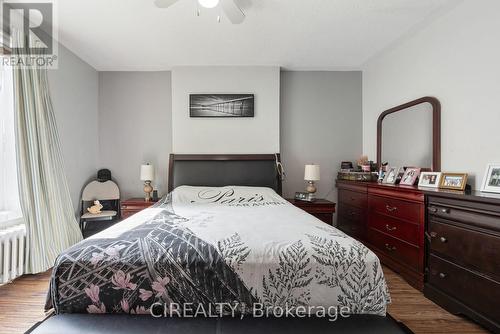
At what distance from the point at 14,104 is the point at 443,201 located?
383 centimetres

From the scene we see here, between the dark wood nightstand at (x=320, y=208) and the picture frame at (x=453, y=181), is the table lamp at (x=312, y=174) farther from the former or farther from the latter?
the picture frame at (x=453, y=181)

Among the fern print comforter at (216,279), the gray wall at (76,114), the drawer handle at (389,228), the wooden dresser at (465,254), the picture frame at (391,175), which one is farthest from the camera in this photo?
the gray wall at (76,114)

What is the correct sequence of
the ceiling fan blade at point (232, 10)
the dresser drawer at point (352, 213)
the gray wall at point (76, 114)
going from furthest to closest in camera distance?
the dresser drawer at point (352, 213) < the gray wall at point (76, 114) < the ceiling fan blade at point (232, 10)

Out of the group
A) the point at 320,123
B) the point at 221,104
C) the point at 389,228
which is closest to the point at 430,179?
the point at 389,228

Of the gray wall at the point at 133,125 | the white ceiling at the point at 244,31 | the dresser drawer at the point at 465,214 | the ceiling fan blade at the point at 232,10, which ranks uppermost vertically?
the white ceiling at the point at 244,31

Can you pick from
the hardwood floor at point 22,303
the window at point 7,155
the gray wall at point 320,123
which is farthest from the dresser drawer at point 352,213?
the window at point 7,155

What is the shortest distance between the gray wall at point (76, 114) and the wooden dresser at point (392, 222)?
363cm

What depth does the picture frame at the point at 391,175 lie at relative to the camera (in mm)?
2789

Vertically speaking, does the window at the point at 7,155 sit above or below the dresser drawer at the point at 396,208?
above

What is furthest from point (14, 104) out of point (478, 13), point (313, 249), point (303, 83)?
point (478, 13)

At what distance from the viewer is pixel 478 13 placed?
197 cm

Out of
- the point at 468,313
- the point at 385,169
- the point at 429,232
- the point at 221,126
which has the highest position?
the point at 221,126

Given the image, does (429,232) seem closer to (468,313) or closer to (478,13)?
(468,313)

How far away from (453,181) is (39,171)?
12.7ft
